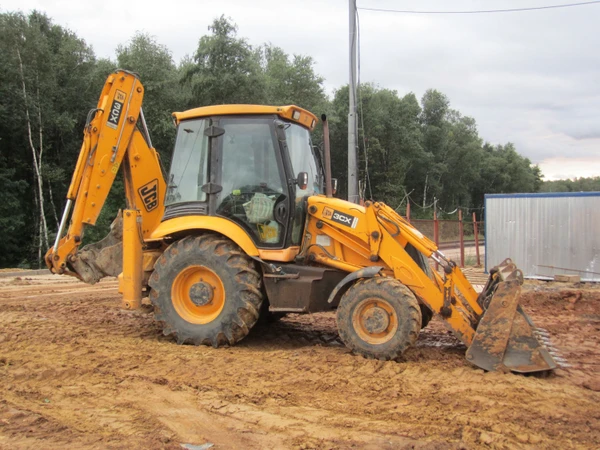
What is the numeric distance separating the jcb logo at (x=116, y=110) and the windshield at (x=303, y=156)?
2.20m

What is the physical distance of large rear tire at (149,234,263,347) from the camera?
5.98 metres

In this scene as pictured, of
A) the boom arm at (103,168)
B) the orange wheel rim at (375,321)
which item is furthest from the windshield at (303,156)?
the boom arm at (103,168)

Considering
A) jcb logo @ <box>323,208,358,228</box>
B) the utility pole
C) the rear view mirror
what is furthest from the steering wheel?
the utility pole

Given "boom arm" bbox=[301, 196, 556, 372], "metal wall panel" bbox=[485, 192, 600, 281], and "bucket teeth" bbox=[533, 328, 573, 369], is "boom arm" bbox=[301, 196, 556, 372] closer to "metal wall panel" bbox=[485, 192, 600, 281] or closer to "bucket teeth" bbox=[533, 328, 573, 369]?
"bucket teeth" bbox=[533, 328, 573, 369]

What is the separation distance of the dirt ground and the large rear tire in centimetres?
25

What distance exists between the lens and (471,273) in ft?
50.8

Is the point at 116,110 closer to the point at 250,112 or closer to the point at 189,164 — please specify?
the point at 189,164

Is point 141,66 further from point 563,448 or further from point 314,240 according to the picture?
point 563,448

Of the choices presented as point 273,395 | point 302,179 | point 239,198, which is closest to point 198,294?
point 239,198

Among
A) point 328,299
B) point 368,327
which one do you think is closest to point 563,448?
point 368,327

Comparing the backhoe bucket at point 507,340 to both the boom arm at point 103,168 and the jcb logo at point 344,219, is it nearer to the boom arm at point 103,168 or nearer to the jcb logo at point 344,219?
the jcb logo at point 344,219

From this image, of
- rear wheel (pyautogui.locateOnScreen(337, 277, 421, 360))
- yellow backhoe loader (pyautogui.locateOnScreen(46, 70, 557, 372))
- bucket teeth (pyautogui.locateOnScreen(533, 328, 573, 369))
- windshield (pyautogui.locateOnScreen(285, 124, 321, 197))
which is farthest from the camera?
windshield (pyautogui.locateOnScreen(285, 124, 321, 197))

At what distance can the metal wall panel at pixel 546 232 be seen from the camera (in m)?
13.7

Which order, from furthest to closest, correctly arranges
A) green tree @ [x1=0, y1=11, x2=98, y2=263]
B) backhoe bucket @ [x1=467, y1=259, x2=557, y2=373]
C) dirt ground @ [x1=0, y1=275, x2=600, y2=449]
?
green tree @ [x1=0, y1=11, x2=98, y2=263], backhoe bucket @ [x1=467, y1=259, x2=557, y2=373], dirt ground @ [x1=0, y1=275, x2=600, y2=449]
